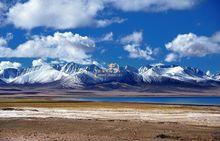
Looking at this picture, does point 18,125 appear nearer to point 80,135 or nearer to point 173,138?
point 80,135

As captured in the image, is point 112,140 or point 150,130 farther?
point 150,130

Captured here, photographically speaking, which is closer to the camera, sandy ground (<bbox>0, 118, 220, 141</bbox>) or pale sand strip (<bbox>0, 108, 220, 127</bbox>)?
sandy ground (<bbox>0, 118, 220, 141</bbox>)

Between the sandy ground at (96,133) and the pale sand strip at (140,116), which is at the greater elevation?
the pale sand strip at (140,116)

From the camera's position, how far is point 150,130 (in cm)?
3969

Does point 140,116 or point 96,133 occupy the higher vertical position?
point 140,116

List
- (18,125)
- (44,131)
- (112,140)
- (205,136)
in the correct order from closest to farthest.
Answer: (112,140)
(205,136)
(44,131)
(18,125)

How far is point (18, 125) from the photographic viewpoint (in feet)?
146

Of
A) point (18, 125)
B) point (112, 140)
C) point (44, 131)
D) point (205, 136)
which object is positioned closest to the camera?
point (112, 140)

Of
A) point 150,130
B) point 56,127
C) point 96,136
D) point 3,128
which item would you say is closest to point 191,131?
point 150,130

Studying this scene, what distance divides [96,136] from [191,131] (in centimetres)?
871

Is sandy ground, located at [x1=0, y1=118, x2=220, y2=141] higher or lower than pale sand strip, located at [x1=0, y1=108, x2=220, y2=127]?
lower

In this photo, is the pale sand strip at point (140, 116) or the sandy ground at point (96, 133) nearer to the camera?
the sandy ground at point (96, 133)

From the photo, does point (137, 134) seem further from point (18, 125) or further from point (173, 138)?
point (18, 125)

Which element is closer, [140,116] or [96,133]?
[96,133]
